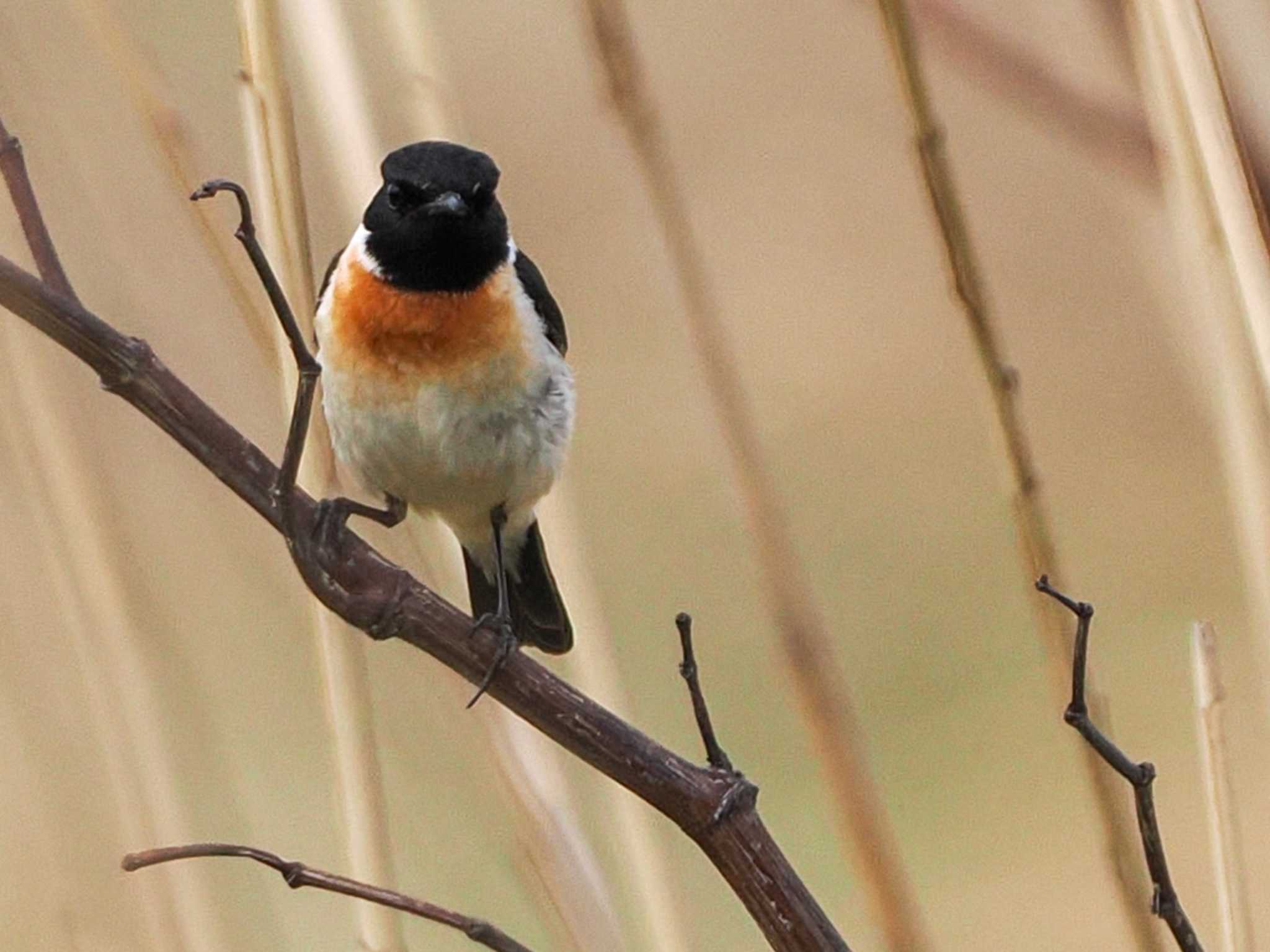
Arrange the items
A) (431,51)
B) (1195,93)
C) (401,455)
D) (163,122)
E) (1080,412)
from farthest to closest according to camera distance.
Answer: (1080,412) → (401,455) → (431,51) → (163,122) → (1195,93)

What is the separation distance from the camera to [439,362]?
6.24 ft

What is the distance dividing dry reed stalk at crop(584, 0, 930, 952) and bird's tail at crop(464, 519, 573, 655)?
1.93 feet

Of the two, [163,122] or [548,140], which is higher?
[548,140]

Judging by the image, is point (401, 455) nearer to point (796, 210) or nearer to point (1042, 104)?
point (1042, 104)

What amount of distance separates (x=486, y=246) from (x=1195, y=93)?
88 centimetres

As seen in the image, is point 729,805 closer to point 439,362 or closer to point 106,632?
point 106,632

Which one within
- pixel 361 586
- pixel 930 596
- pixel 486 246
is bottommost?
pixel 361 586

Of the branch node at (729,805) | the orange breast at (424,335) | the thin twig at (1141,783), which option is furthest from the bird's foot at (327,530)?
the orange breast at (424,335)

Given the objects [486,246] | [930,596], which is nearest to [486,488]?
[486,246]

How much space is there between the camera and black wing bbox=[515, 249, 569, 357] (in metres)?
2.00

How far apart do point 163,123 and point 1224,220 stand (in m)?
0.82

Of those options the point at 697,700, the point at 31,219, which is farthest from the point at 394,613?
the point at 31,219

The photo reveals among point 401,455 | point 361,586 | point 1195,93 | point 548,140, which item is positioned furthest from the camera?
point 548,140

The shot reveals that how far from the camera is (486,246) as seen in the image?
78.1 inches
